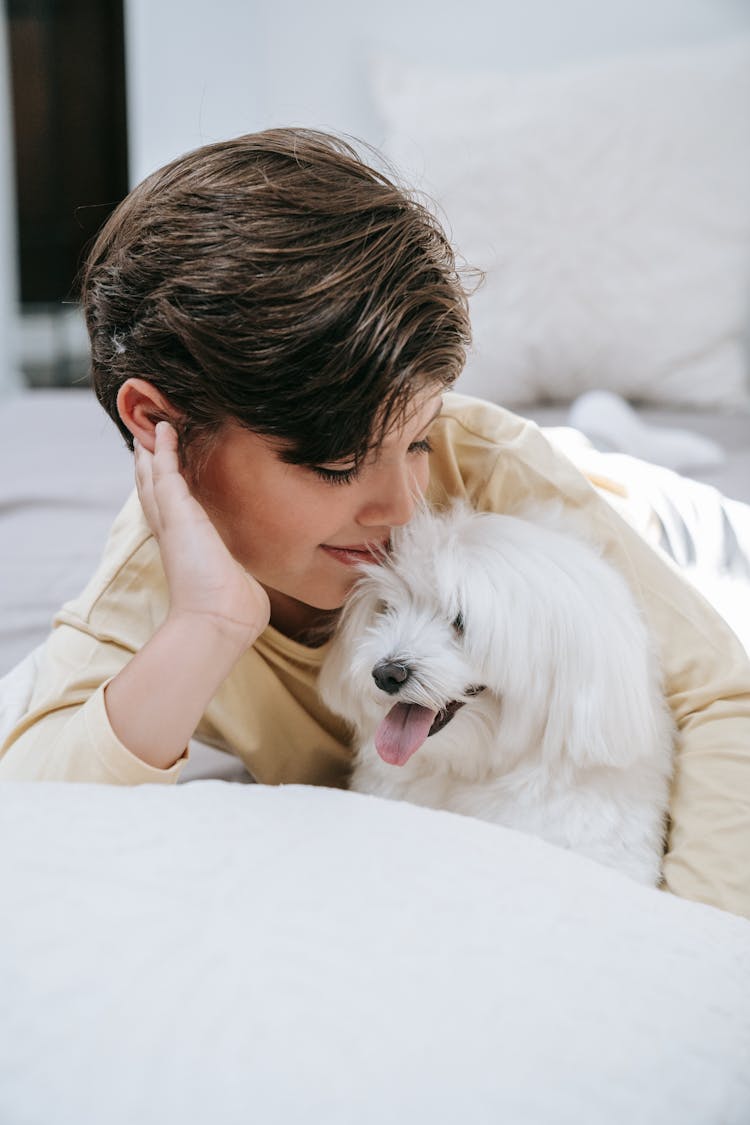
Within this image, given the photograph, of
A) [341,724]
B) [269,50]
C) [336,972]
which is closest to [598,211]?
[269,50]

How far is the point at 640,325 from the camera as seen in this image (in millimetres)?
2385

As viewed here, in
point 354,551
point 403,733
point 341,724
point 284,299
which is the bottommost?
point 341,724

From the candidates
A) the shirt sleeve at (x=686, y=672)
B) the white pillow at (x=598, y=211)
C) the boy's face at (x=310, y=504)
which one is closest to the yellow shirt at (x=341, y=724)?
the shirt sleeve at (x=686, y=672)

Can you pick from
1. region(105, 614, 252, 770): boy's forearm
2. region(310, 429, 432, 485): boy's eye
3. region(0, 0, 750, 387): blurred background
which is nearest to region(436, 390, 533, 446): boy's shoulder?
region(310, 429, 432, 485): boy's eye

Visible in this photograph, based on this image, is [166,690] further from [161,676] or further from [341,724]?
[341,724]

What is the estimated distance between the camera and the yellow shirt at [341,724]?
966mm

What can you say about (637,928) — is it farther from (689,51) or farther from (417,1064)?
(689,51)

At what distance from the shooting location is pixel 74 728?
98 centimetres

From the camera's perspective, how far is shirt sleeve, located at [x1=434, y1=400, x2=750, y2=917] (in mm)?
964

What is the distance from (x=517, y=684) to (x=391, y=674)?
0.11 meters

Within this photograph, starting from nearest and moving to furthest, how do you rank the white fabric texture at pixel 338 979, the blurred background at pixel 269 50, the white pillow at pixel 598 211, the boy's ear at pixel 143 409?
the white fabric texture at pixel 338 979, the boy's ear at pixel 143 409, the white pillow at pixel 598 211, the blurred background at pixel 269 50

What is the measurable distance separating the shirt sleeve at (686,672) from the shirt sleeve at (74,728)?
44cm

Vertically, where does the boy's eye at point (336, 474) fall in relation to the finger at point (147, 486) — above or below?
above

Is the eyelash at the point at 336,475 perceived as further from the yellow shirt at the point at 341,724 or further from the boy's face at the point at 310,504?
the yellow shirt at the point at 341,724
